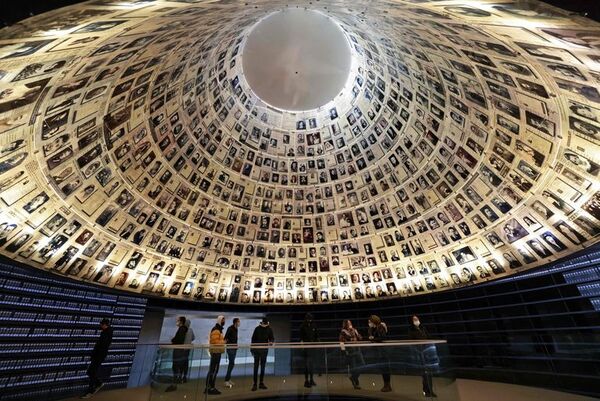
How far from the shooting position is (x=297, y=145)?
17.6m

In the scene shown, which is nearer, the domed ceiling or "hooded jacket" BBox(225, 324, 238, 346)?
the domed ceiling

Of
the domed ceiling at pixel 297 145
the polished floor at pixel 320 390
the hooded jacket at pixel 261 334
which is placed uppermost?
the domed ceiling at pixel 297 145

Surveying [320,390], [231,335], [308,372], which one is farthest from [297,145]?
[320,390]

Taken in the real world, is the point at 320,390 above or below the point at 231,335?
below

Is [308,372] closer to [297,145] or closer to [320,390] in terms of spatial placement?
[320,390]

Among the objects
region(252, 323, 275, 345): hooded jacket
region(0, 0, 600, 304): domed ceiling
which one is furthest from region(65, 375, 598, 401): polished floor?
region(0, 0, 600, 304): domed ceiling

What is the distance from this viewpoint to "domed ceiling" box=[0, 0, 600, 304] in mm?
7395

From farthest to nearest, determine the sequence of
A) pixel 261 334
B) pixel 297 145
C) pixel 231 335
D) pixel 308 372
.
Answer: pixel 297 145 → pixel 231 335 → pixel 261 334 → pixel 308 372

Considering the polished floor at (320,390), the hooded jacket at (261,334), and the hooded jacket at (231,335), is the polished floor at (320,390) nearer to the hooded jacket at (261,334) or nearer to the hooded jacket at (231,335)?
the hooded jacket at (261,334)

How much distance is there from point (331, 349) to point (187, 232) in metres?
11.1

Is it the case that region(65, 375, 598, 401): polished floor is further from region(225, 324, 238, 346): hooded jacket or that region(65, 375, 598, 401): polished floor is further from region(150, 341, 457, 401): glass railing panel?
region(225, 324, 238, 346): hooded jacket

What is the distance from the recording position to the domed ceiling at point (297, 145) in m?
7.39

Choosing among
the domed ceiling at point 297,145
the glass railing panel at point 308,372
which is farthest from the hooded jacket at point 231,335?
the domed ceiling at point 297,145

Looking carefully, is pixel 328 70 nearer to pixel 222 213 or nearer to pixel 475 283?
pixel 222 213
